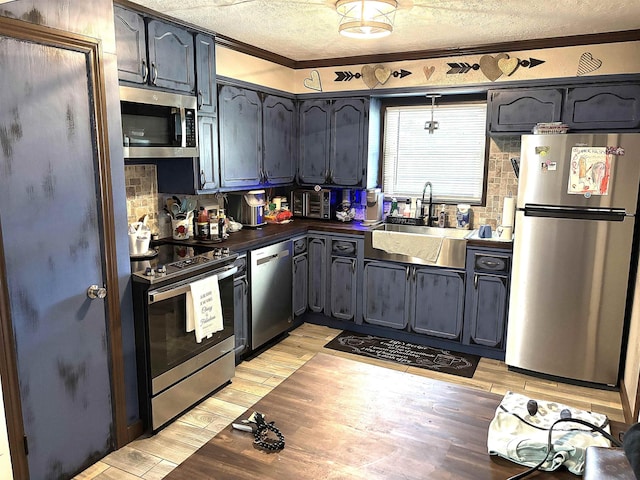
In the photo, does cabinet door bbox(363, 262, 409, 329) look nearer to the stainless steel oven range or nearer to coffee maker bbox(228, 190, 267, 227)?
coffee maker bbox(228, 190, 267, 227)

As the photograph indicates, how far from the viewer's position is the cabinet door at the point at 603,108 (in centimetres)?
341

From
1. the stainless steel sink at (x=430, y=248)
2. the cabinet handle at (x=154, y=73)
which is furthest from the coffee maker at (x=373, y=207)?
the cabinet handle at (x=154, y=73)

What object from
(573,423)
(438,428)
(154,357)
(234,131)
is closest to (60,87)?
(154,357)

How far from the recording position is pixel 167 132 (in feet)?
10.3

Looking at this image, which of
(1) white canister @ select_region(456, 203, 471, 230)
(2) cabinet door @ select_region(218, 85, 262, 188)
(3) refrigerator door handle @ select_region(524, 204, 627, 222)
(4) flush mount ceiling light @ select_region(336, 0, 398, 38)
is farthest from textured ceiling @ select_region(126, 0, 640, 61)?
(1) white canister @ select_region(456, 203, 471, 230)

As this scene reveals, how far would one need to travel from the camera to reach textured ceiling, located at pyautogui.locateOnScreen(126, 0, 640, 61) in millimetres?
2822

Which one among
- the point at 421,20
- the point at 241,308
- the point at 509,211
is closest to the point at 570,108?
the point at 509,211

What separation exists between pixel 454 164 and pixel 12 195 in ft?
11.5

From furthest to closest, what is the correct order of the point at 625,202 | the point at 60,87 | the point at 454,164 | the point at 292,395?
1. the point at 454,164
2. the point at 625,202
3. the point at 60,87
4. the point at 292,395

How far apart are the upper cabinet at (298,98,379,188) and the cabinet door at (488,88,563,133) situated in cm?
110

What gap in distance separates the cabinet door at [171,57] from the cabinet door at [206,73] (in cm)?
6

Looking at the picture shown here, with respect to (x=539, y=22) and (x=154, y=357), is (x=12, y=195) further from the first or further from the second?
(x=539, y=22)

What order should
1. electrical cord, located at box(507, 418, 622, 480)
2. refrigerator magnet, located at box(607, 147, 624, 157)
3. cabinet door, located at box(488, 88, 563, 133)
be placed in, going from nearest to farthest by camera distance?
electrical cord, located at box(507, 418, 622, 480), refrigerator magnet, located at box(607, 147, 624, 157), cabinet door, located at box(488, 88, 563, 133)

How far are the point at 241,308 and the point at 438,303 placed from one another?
5.23ft
